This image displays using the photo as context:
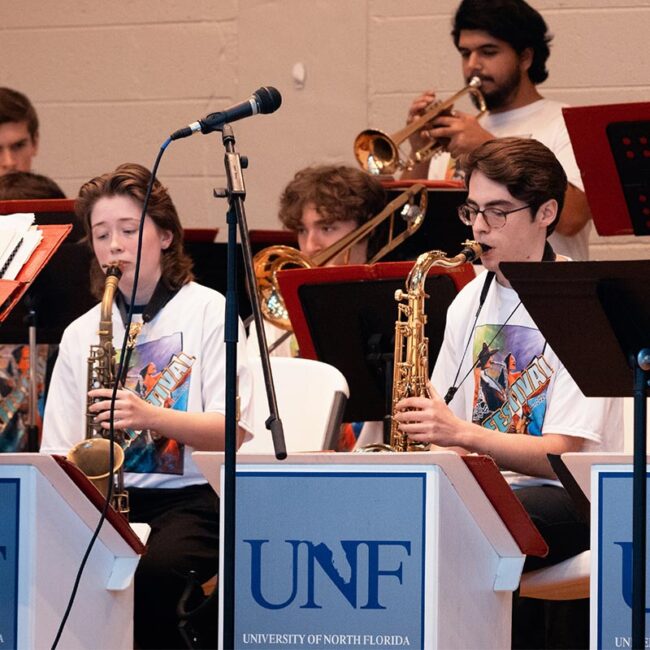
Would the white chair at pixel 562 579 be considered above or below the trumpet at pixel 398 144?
below

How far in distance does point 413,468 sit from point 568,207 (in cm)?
205

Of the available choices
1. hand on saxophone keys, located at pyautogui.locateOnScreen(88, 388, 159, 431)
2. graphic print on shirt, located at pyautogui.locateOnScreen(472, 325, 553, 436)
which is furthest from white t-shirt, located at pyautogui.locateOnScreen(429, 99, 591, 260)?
hand on saxophone keys, located at pyautogui.locateOnScreen(88, 388, 159, 431)

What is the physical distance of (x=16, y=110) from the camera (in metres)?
5.19

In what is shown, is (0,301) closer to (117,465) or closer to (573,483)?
(117,465)

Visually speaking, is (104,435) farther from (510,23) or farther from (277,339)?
(510,23)

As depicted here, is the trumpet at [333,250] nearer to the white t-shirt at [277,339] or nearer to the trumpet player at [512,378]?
the white t-shirt at [277,339]

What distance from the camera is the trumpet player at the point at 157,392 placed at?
3578mm

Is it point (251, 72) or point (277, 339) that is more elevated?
point (251, 72)

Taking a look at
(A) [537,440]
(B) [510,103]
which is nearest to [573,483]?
(A) [537,440]

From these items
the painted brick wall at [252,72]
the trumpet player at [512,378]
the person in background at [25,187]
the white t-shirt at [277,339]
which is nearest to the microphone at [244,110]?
the trumpet player at [512,378]

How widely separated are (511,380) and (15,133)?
2375 mm

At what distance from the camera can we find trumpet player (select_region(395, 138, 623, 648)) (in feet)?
11.3

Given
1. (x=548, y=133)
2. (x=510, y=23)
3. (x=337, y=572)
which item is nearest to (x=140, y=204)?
(x=337, y=572)

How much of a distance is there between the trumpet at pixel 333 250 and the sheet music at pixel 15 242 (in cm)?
130
